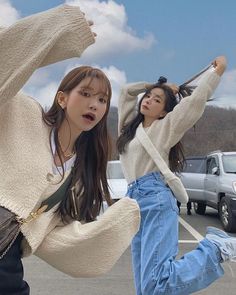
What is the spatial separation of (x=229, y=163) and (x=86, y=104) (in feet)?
30.5

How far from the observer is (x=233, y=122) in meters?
32.2

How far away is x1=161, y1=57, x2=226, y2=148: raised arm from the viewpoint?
3293mm

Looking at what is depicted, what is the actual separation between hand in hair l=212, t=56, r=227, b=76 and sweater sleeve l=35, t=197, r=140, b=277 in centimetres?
170

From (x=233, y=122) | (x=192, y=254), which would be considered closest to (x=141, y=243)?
(x=192, y=254)

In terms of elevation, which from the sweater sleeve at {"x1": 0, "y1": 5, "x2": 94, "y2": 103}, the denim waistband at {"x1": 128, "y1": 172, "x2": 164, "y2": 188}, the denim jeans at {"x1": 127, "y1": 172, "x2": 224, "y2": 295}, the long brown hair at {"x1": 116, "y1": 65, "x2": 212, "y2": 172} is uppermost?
the sweater sleeve at {"x1": 0, "y1": 5, "x2": 94, "y2": 103}

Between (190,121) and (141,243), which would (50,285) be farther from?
(190,121)

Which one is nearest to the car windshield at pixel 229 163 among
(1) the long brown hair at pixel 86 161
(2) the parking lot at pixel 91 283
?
(2) the parking lot at pixel 91 283

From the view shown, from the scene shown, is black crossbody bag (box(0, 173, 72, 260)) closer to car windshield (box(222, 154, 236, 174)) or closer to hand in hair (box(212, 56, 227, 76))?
hand in hair (box(212, 56, 227, 76))

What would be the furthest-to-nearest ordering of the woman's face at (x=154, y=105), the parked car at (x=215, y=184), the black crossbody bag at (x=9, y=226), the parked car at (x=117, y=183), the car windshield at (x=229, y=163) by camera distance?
the car windshield at (x=229, y=163), the parked car at (x=117, y=183), the parked car at (x=215, y=184), the woman's face at (x=154, y=105), the black crossbody bag at (x=9, y=226)

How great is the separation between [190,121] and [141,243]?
89cm

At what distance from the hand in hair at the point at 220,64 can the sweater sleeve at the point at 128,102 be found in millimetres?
694

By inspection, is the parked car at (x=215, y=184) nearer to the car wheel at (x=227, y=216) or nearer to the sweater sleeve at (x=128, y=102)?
the car wheel at (x=227, y=216)

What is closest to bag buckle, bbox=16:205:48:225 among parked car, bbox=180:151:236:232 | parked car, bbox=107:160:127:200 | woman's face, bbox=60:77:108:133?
woman's face, bbox=60:77:108:133

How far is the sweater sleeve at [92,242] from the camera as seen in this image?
1856 millimetres
